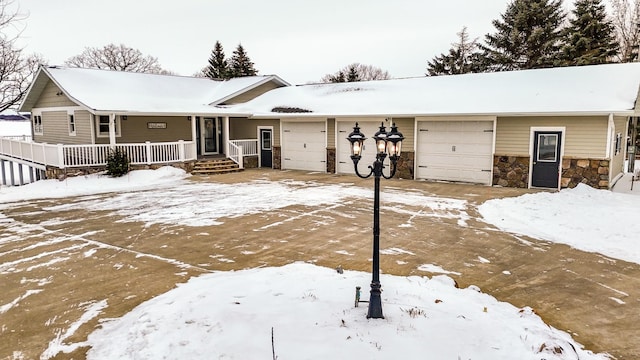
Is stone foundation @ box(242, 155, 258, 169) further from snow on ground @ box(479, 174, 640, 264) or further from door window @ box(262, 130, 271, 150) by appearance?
snow on ground @ box(479, 174, 640, 264)

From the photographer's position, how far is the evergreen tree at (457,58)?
113 feet

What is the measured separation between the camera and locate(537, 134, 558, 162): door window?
12.4 metres

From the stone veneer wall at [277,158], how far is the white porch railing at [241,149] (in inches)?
45.4

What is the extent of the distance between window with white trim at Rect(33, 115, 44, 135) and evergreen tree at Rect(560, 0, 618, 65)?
31131mm

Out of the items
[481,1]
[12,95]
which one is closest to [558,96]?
[481,1]

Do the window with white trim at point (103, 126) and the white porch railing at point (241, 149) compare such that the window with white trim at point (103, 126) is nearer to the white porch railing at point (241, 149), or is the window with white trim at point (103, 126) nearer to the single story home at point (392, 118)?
the single story home at point (392, 118)

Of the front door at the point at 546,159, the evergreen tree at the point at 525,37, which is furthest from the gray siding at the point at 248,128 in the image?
the evergreen tree at the point at 525,37

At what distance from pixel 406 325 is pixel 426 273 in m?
1.84

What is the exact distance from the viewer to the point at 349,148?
16.6 meters

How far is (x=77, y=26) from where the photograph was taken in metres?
41.3

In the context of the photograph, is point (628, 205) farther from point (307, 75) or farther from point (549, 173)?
→ point (307, 75)

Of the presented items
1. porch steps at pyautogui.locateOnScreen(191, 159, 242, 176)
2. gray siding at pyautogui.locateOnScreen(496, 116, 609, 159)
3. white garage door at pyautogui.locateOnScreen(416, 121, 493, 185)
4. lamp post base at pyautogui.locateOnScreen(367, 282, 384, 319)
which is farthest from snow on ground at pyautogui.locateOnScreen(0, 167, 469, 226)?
lamp post base at pyautogui.locateOnScreen(367, 282, 384, 319)

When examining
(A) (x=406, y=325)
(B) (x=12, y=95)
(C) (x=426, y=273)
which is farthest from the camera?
(B) (x=12, y=95)

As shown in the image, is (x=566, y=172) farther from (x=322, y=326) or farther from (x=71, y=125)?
(x=71, y=125)
